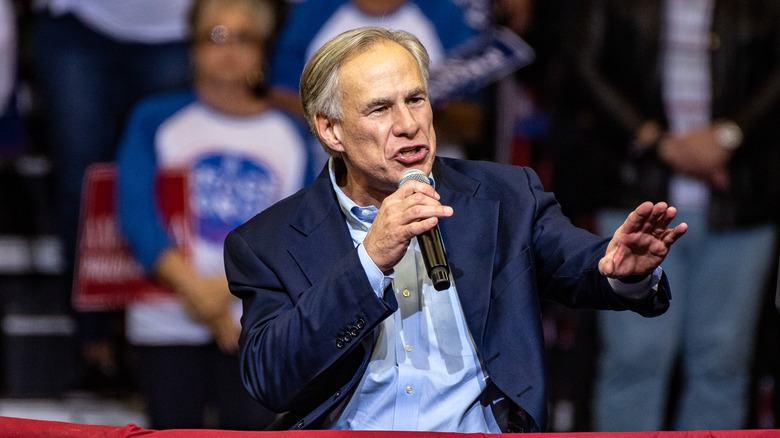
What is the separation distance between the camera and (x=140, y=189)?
11.3 ft

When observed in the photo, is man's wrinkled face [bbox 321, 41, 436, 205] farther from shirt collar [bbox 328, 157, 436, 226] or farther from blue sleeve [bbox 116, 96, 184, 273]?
blue sleeve [bbox 116, 96, 184, 273]

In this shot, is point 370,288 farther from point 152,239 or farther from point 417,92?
point 152,239

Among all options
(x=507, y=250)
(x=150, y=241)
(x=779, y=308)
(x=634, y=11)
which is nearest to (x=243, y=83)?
(x=150, y=241)

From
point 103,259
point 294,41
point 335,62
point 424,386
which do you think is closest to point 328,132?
point 335,62

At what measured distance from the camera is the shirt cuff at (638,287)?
1635 mm

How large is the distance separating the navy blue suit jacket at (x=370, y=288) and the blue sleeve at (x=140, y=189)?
Answer: 1.63 meters

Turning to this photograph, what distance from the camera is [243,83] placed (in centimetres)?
348

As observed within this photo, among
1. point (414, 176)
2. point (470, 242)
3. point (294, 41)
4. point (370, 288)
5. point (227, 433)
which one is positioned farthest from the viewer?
point (294, 41)

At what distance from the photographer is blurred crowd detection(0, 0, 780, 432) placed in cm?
316

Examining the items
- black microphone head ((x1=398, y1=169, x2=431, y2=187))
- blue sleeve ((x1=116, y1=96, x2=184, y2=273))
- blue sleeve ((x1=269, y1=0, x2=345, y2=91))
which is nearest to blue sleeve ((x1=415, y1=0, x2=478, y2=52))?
blue sleeve ((x1=269, y1=0, x2=345, y2=91))

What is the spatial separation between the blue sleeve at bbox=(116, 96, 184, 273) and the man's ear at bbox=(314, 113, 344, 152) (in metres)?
1.68

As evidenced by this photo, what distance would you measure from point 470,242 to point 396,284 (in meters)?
0.18

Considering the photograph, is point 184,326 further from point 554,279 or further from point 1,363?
point 554,279

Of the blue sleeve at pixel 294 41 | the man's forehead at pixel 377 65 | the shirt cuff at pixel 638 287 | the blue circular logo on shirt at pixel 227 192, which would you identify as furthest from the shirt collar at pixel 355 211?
the blue sleeve at pixel 294 41
